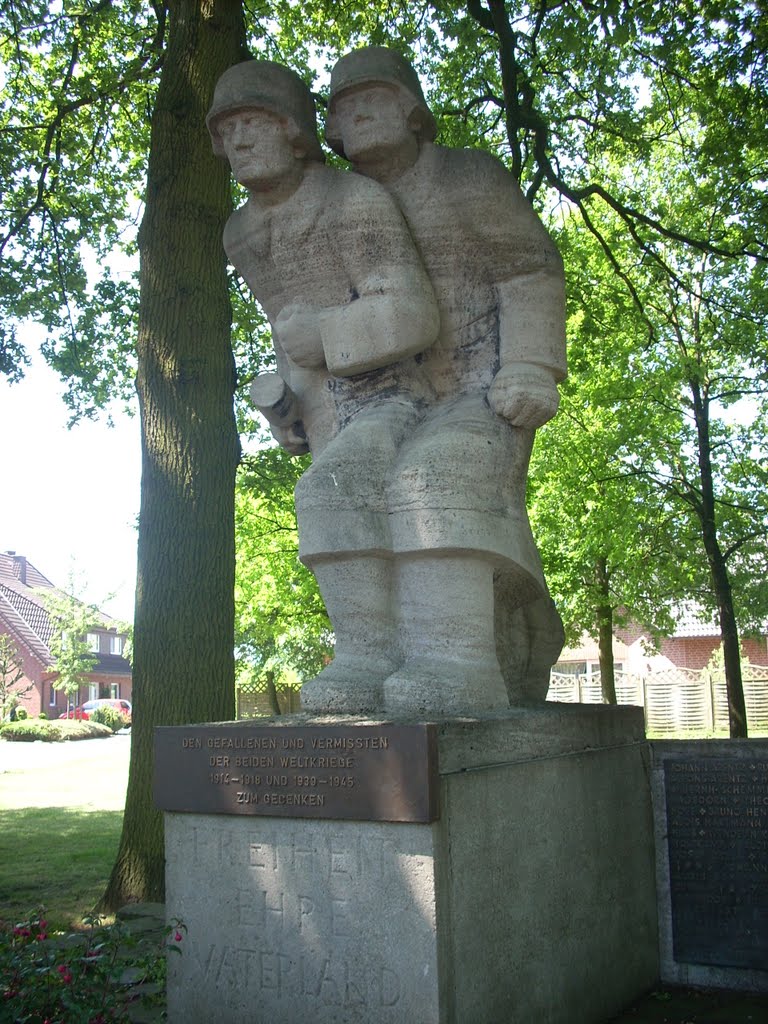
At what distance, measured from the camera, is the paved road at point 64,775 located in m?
14.9

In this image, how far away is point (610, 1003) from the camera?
4.11m

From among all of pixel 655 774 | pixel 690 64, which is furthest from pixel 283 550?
pixel 655 774

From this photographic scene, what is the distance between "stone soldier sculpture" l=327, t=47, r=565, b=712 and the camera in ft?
12.8

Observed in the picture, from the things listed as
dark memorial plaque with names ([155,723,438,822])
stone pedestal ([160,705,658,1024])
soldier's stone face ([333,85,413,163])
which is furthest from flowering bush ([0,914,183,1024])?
soldier's stone face ([333,85,413,163])

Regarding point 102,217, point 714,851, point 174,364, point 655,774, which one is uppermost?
point 102,217

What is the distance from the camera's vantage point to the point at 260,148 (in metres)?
4.39

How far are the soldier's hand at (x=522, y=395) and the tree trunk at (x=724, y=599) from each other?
10384 millimetres

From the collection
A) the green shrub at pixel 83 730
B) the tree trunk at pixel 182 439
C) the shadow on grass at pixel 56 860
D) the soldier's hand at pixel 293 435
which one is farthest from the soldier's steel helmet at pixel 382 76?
the green shrub at pixel 83 730

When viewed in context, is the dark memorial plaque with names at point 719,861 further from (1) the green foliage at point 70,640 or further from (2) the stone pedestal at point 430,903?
(1) the green foliage at point 70,640

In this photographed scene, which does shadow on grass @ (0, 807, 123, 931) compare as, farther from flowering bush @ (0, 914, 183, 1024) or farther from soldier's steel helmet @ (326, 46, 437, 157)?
soldier's steel helmet @ (326, 46, 437, 157)

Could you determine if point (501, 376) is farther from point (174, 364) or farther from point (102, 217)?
point (102, 217)

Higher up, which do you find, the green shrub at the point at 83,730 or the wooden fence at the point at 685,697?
the wooden fence at the point at 685,697

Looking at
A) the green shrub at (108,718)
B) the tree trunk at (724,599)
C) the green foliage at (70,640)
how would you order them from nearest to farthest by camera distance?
the tree trunk at (724,599) < the green shrub at (108,718) < the green foliage at (70,640)

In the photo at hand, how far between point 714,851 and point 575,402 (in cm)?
1290
